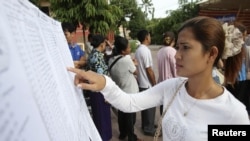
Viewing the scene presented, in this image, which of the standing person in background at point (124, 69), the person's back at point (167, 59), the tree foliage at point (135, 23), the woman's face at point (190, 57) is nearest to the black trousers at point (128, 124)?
the standing person in background at point (124, 69)

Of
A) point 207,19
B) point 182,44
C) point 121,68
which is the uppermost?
point 207,19

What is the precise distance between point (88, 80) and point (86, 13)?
498 cm

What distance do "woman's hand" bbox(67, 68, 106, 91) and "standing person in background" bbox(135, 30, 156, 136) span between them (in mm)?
2675

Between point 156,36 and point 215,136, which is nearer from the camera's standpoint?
point 215,136

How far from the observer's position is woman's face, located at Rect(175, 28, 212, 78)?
1395 millimetres

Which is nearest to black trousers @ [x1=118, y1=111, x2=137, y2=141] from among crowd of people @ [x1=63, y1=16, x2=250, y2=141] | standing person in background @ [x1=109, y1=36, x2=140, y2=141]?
standing person in background @ [x1=109, y1=36, x2=140, y2=141]

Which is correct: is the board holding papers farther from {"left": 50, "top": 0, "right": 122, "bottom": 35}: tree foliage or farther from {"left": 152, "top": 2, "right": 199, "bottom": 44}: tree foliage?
{"left": 152, "top": 2, "right": 199, "bottom": 44}: tree foliage

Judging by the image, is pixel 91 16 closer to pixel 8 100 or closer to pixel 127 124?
pixel 127 124

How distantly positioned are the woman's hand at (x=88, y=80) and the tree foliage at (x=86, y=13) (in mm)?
4761

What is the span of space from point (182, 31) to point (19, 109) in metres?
1.24

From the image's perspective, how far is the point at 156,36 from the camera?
40500mm

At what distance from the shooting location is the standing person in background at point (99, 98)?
10.5 ft

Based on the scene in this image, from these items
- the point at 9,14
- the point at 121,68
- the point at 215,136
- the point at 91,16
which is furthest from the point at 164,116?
the point at 91,16

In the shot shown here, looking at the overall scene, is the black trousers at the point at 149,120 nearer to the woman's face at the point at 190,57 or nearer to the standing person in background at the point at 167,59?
the standing person in background at the point at 167,59
